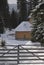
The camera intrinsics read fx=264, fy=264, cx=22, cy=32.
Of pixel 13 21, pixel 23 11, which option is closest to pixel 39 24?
pixel 23 11

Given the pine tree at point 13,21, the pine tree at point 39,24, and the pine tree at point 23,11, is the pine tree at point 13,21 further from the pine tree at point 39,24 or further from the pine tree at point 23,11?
the pine tree at point 39,24

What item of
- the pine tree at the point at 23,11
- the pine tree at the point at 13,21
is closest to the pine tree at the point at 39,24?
the pine tree at the point at 23,11

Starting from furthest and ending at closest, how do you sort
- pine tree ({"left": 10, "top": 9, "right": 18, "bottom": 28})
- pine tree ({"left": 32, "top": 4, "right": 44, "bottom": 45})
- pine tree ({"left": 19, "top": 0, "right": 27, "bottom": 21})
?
pine tree ({"left": 10, "top": 9, "right": 18, "bottom": 28}), pine tree ({"left": 19, "top": 0, "right": 27, "bottom": 21}), pine tree ({"left": 32, "top": 4, "right": 44, "bottom": 45})

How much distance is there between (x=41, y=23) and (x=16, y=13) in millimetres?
62108

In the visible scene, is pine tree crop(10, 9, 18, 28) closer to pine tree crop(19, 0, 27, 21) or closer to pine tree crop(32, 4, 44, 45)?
pine tree crop(19, 0, 27, 21)

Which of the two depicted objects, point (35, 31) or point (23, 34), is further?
point (23, 34)

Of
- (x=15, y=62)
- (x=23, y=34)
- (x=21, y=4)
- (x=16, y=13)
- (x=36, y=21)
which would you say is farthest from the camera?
(x=16, y=13)

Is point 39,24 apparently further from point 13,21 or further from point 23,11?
point 13,21

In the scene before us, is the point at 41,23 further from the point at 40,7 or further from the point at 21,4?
the point at 21,4

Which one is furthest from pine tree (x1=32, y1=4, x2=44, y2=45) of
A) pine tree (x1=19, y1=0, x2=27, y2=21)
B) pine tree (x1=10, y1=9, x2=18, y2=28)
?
pine tree (x1=10, y1=9, x2=18, y2=28)

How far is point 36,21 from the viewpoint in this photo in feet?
93.5

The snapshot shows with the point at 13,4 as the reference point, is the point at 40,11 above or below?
above

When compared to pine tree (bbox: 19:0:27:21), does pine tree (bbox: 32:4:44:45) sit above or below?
above

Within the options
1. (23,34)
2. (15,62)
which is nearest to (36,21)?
(15,62)
